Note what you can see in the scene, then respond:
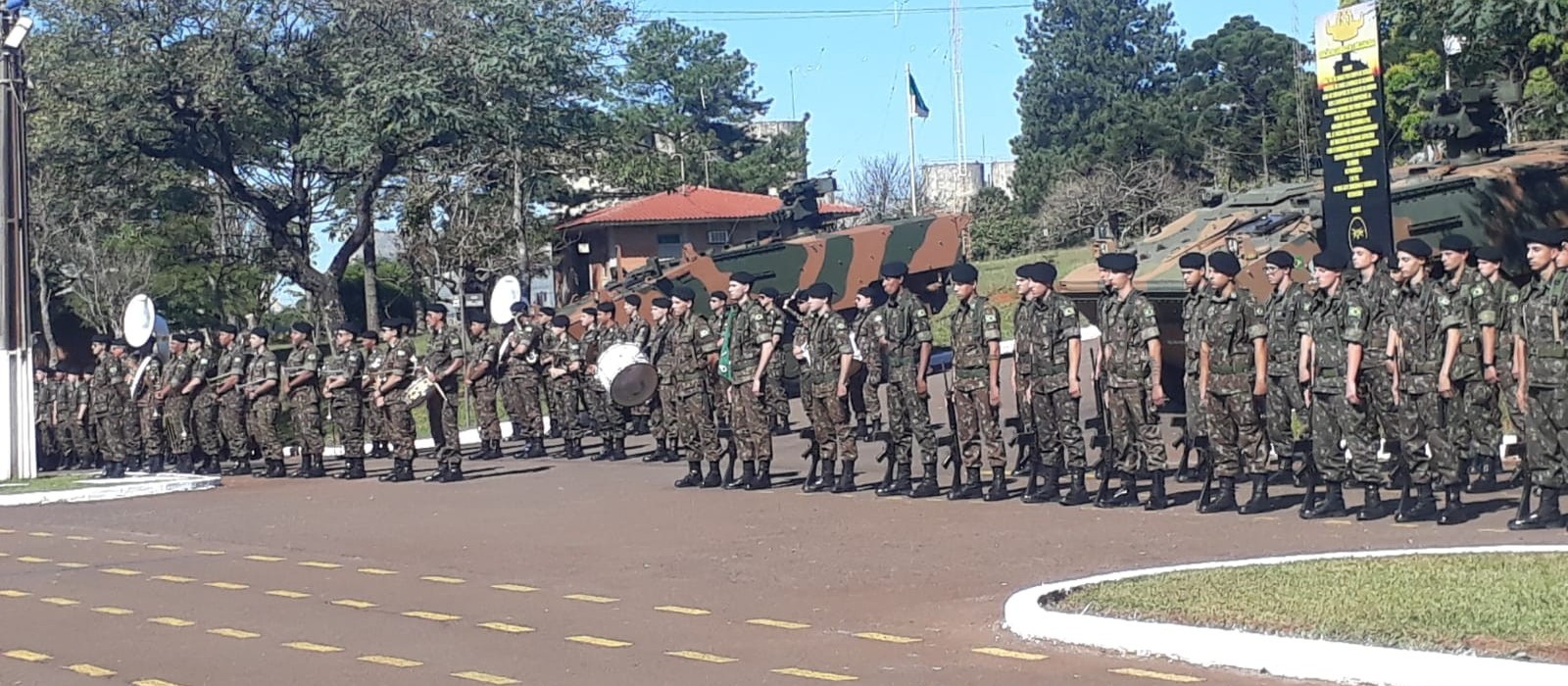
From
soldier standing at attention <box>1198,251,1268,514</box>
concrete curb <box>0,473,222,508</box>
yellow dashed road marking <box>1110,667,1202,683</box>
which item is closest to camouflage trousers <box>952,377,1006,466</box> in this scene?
soldier standing at attention <box>1198,251,1268,514</box>

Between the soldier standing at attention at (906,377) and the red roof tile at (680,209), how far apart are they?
34303 millimetres

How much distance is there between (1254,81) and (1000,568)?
4962 cm

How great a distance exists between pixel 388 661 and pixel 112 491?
1075 centimetres

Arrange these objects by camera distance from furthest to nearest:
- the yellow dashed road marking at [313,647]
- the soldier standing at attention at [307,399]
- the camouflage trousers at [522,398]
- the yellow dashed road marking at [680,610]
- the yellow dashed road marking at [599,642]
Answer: the camouflage trousers at [522,398] < the soldier standing at attention at [307,399] < the yellow dashed road marking at [680,610] < the yellow dashed road marking at [313,647] < the yellow dashed road marking at [599,642]

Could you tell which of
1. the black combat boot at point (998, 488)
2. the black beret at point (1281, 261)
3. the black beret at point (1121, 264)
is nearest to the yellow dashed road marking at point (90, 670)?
the black combat boot at point (998, 488)

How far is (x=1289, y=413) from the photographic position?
42.7 feet

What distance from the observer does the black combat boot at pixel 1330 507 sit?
12.1m

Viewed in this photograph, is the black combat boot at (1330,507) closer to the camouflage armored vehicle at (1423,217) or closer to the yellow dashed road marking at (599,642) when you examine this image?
the camouflage armored vehicle at (1423,217)

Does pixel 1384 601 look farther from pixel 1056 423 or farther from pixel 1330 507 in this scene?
pixel 1056 423

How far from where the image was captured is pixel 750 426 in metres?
15.8

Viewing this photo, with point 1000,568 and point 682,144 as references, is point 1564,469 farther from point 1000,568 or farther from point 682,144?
point 682,144

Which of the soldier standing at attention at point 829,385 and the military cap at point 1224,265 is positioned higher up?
the military cap at point 1224,265

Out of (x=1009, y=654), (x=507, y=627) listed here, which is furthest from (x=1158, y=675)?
(x=507, y=627)

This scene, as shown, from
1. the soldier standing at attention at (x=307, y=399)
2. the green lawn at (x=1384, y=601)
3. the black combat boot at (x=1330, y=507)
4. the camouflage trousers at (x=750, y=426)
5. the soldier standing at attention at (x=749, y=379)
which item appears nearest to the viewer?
the green lawn at (x=1384, y=601)
